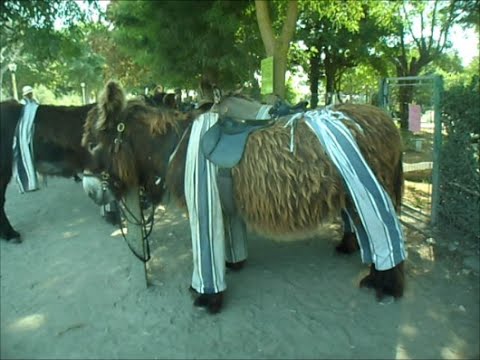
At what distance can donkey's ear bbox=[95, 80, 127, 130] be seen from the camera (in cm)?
310

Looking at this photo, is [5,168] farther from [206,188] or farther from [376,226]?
[376,226]

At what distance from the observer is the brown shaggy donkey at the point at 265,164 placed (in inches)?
115

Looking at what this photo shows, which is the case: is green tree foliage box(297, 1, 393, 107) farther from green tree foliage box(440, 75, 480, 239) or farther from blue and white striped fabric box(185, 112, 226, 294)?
blue and white striped fabric box(185, 112, 226, 294)

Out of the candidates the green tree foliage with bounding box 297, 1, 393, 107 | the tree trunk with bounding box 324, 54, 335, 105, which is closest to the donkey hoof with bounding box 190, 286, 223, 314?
the green tree foliage with bounding box 297, 1, 393, 107

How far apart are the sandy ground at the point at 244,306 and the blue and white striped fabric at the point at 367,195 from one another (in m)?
0.44

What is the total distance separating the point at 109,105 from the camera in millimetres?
3102

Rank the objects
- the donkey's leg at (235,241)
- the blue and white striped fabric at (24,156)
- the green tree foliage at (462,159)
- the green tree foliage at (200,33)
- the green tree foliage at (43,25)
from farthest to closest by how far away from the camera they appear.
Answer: the green tree foliage at (200,33) < the green tree foliage at (43,25) < the blue and white striped fabric at (24,156) < the green tree foliage at (462,159) < the donkey's leg at (235,241)

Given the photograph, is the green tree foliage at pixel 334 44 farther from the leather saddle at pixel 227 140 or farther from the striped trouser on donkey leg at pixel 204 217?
the striped trouser on donkey leg at pixel 204 217

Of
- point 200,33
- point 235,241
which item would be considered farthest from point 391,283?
point 200,33

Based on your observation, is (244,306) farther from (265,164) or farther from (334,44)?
(334,44)

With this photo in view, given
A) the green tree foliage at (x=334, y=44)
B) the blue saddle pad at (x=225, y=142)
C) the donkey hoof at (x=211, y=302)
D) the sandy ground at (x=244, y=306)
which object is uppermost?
the green tree foliage at (x=334, y=44)

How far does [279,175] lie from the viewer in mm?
2908

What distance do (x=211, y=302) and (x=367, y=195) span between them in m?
1.41

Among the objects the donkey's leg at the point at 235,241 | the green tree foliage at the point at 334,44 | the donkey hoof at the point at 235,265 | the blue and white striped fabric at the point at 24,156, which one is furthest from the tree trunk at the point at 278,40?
the green tree foliage at the point at 334,44
